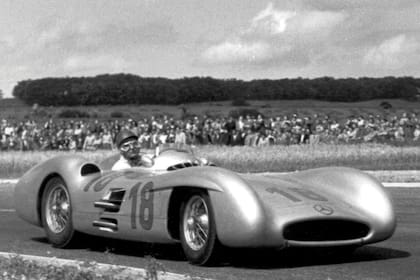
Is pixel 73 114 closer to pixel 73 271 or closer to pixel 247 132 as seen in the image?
pixel 247 132

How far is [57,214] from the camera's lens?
9.92m

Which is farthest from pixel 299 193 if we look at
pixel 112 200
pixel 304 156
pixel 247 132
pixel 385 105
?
pixel 385 105

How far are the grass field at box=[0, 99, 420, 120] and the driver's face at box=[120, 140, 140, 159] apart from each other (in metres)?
31.6

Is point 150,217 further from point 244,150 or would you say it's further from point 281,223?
point 244,150

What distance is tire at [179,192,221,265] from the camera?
24.8 feet

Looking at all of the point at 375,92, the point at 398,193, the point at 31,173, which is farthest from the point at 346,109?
the point at 31,173

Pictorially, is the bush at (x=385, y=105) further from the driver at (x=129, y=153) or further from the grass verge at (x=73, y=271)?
the grass verge at (x=73, y=271)

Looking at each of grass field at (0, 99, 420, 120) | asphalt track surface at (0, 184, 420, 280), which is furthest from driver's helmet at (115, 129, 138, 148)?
grass field at (0, 99, 420, 120)

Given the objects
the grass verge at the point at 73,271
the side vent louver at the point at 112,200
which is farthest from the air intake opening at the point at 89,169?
the grass verge at the point at 73,271

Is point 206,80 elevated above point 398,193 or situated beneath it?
elevated above

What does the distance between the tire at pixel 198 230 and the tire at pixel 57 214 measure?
6.69 feet

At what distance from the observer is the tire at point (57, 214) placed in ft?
31.4

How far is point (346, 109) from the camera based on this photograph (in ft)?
147

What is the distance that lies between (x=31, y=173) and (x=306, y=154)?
1939 cm
